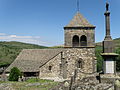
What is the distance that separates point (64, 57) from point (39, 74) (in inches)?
196

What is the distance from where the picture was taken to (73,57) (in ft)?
90.7

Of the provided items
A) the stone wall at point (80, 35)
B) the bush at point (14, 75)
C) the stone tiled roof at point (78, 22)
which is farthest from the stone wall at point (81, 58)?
the bush at point (14, 75)

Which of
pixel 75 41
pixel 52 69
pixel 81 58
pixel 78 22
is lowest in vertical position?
pixel 52 69

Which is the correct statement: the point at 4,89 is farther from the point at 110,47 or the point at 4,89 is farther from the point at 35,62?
the point at 35,62

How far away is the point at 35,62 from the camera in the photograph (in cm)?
3064

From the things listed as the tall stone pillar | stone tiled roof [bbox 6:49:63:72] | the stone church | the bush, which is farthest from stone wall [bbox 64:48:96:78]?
the tall stone pillar

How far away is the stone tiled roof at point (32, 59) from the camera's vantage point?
1150 inches

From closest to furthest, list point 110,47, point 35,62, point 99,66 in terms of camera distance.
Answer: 1. point 110,47
2. point 35,62
3. point 99,66

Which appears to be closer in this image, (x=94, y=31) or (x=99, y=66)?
(x=94, y=31)

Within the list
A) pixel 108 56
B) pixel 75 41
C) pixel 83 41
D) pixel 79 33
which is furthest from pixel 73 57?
pixel 108 56

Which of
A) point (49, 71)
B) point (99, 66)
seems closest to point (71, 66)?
point (49, 71)

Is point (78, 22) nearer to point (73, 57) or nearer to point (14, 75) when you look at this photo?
point (73, 57)

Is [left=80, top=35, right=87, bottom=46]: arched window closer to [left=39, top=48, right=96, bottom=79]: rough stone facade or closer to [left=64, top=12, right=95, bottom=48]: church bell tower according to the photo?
[left=64, top=12, right=95, bottom=48]: church bell tower

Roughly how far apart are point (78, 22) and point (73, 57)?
558 centimetres
